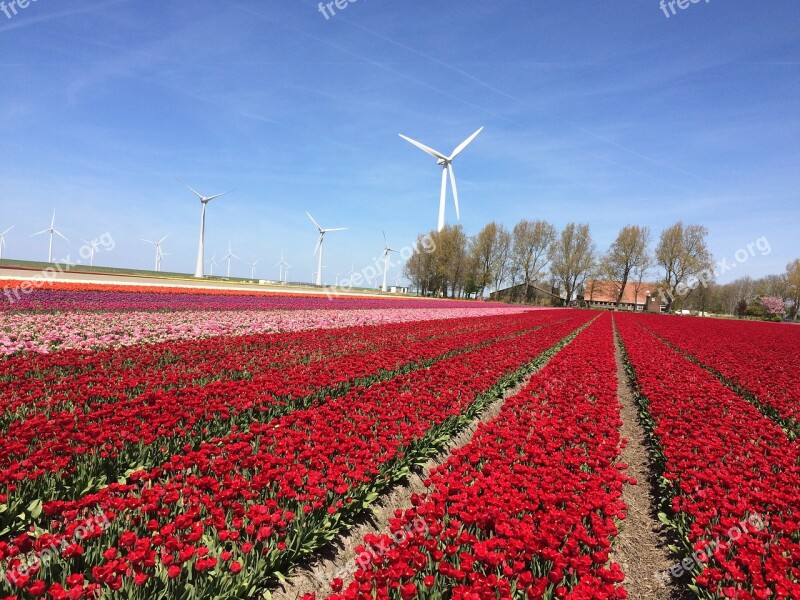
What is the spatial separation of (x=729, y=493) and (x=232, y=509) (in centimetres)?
558

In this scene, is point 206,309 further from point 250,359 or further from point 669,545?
point 669,545

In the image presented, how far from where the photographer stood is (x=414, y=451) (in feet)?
19.9

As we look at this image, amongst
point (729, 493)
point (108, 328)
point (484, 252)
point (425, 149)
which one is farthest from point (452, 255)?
point (729, 493)

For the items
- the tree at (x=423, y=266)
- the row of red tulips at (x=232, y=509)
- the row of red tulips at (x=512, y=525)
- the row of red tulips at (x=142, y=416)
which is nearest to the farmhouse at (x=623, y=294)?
the tree at (x=423, y=266)

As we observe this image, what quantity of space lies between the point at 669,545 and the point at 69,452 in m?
6.50

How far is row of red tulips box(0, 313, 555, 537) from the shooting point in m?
4.18

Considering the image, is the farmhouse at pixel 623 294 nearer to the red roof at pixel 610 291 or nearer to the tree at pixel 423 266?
the red roof at pixel 610 291

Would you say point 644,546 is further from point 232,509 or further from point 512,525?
point 232,509

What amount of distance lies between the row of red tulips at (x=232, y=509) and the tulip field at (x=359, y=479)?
23 mm

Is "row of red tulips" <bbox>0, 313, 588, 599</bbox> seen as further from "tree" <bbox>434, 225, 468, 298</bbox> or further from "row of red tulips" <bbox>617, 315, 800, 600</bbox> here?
"tree" <bbox>434, 225, 468, 298</bbox>

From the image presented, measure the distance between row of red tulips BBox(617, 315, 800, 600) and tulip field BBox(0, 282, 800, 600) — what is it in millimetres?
33

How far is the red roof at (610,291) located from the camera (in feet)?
309

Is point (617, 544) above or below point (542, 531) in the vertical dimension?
below

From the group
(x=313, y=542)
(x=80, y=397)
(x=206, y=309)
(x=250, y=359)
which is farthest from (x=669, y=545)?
(x=206, y=309)
